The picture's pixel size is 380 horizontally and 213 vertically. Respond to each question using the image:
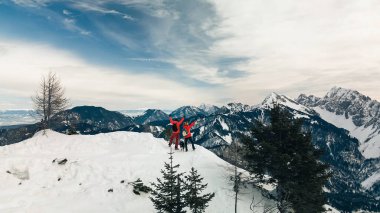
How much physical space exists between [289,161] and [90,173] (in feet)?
62.7

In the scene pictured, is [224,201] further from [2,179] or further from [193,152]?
[2,179]

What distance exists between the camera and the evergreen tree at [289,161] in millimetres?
30141

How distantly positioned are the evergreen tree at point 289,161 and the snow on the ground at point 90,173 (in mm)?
4456

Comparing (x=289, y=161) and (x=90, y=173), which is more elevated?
(x=289, y=161)

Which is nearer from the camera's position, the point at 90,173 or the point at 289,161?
the point at 289,161

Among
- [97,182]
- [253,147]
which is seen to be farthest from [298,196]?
[97,182]

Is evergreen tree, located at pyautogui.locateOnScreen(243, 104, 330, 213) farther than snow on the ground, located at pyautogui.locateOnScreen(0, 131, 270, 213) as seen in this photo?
Yes

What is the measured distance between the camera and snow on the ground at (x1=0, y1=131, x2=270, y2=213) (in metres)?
29.5

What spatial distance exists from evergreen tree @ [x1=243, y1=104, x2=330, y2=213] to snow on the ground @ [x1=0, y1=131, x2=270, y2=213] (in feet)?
14.6

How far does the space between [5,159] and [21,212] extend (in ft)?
33.0

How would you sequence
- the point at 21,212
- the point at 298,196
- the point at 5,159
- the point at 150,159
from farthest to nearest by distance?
the point at 150,159, the point at 5,159, the point at 298,196, the point at 21,212

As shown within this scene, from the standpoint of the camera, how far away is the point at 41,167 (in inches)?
1375

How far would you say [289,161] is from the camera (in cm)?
3022

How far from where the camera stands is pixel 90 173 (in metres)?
34.7
